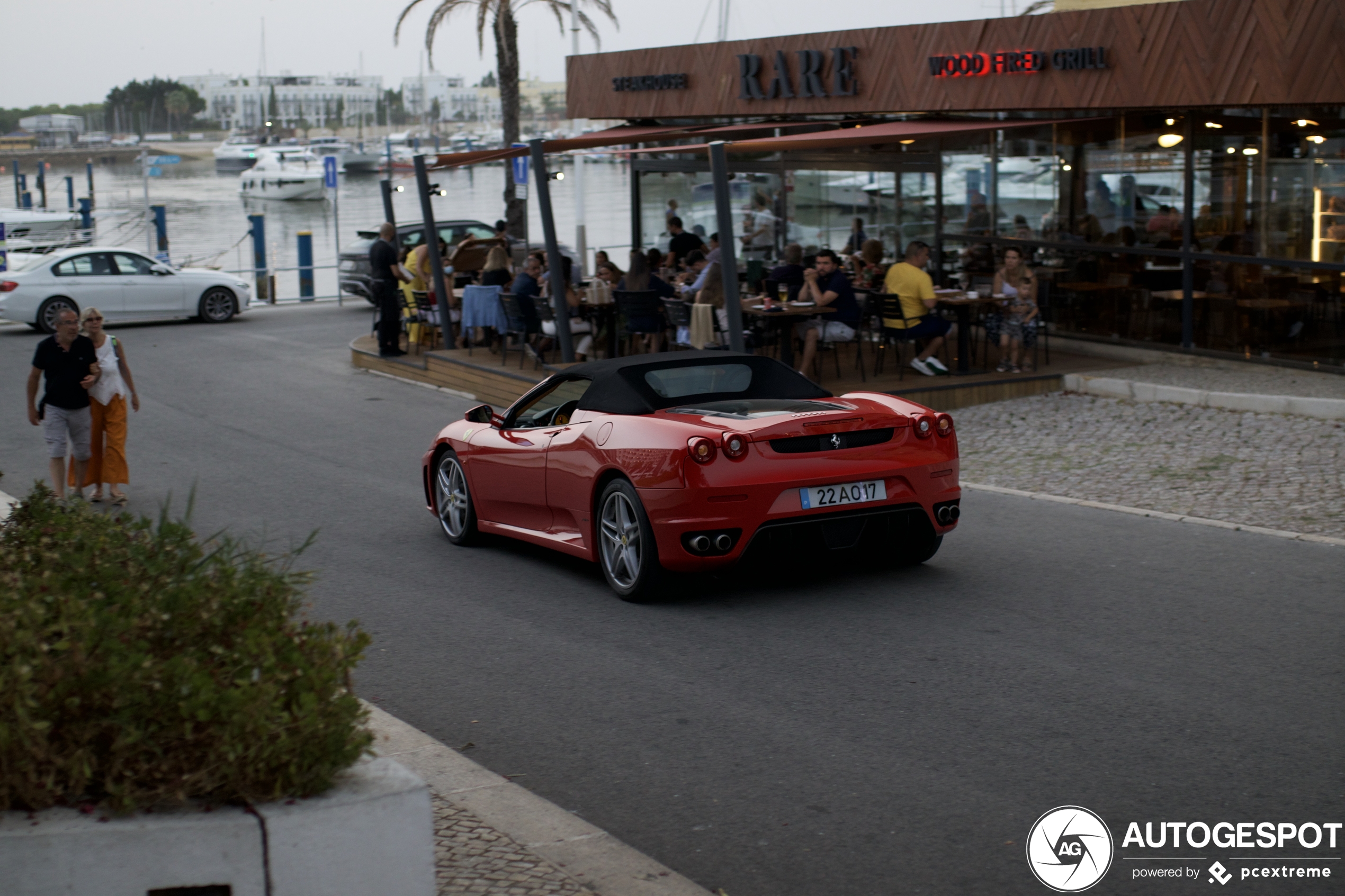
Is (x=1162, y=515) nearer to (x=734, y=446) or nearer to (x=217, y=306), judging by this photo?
(x=734, y=446)

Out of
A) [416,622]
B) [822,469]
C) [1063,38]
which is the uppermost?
[1063,38]

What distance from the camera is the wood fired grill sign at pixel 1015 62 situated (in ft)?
55.7

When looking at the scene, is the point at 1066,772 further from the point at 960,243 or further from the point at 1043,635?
the point at 960,243

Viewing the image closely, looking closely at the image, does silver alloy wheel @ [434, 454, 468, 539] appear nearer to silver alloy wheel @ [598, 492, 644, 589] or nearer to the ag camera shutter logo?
silver alloy wheel @ [598, 492, 644, 589]

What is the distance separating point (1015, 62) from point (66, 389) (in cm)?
1196

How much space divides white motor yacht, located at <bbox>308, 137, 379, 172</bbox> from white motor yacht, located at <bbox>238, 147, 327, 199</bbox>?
26.1 meters

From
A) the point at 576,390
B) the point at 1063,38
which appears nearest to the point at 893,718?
the point at 576,390

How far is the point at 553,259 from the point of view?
16812 millimetres

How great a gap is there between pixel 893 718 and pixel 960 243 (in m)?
15.5

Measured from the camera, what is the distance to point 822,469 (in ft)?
25.2

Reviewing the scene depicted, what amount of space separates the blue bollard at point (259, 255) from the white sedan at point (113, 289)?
526cm

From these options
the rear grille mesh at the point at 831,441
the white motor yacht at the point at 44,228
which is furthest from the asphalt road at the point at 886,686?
the white motor yacht at the point at 44,228

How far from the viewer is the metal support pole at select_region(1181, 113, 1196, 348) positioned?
54.2 ft

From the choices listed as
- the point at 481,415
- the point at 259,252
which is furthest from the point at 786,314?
the point at 259,252
